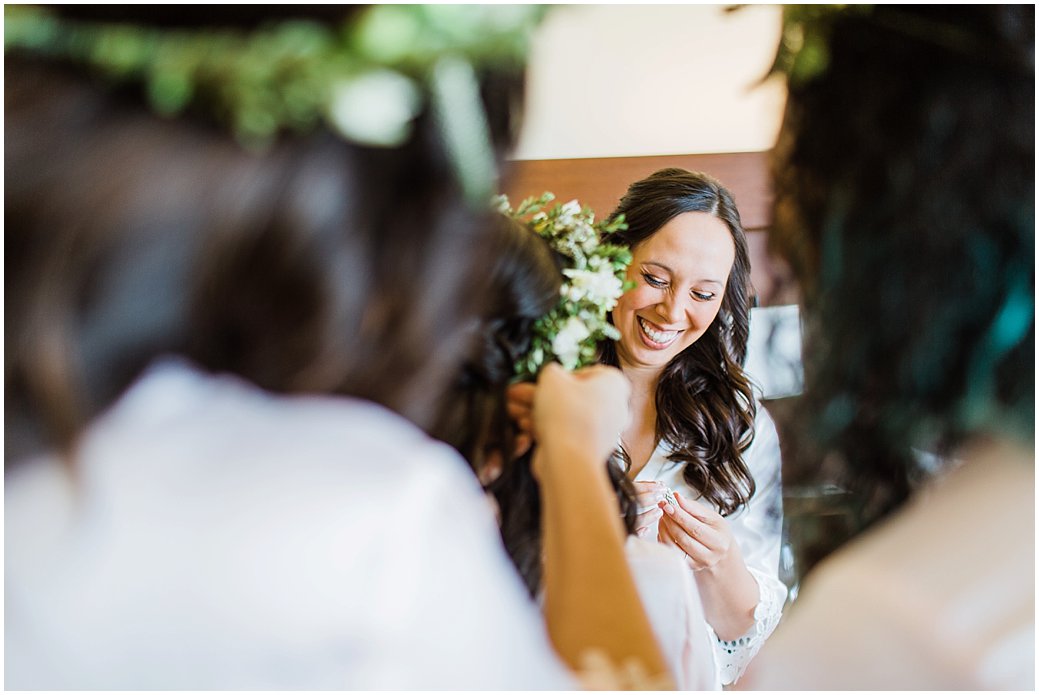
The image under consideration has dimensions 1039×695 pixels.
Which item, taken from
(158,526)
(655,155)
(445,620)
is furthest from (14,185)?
(655,155)

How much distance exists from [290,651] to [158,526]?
0.18 m

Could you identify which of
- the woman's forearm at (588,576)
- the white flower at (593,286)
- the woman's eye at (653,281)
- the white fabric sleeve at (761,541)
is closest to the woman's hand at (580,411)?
the woman's forearm at (588,576)

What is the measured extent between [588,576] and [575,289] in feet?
1.50

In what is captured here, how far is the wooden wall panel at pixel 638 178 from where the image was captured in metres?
1.60

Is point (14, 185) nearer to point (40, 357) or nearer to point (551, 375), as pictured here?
point (40, 357)

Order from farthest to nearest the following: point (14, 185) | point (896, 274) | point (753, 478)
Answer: point (753, 478) < point (896, 274) < point (14, 185)

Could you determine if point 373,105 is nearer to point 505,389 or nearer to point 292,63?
point 292,63


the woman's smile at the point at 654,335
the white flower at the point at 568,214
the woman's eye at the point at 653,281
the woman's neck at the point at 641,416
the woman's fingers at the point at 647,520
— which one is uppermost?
the white flower at the point at 568,214

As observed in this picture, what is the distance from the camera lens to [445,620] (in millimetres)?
761

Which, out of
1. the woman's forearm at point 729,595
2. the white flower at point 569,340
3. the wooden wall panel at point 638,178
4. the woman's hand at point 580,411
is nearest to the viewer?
the woman's hand at point 580,411

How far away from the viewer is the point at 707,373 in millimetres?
1562

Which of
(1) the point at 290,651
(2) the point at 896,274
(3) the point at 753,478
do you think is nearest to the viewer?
(1) the point at 290,651

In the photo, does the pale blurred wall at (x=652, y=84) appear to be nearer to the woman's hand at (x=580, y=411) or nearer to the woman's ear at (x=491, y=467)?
the woman's hand at (x=580, y=411)

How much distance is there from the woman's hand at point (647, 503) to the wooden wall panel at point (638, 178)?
50 cm
